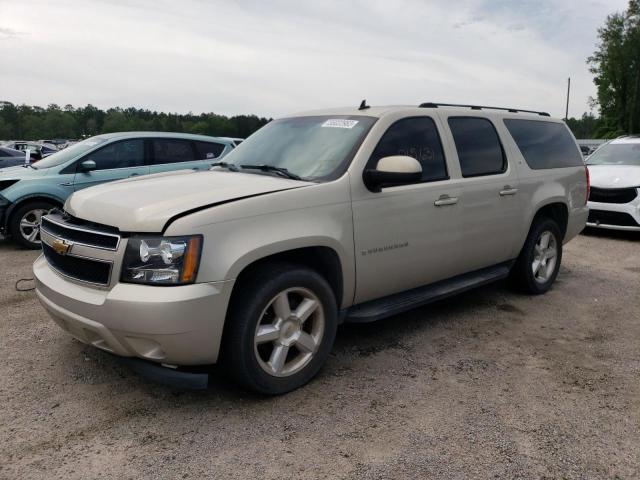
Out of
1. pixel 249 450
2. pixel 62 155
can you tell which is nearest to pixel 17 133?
pixel 62 155

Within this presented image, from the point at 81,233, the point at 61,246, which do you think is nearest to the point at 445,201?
the point at 81,233

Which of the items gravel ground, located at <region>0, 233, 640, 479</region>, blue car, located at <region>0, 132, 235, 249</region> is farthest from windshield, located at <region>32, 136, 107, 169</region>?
gravel ground, located at <region>0, 233, 640, 479</region>

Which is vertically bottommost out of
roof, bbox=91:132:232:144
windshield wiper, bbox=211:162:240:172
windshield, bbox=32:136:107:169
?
windshield wiper, bbox=211:162:240:172

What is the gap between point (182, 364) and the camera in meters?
2.98

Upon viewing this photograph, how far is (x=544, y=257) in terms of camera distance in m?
5.60

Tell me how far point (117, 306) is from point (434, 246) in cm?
235

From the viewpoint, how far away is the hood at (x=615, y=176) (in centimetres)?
869

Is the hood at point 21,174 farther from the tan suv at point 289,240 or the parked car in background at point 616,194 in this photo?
the parked car in background at point 616,194

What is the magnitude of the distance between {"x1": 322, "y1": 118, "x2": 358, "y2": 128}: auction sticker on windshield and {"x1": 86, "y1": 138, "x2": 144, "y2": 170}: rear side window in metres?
5.06

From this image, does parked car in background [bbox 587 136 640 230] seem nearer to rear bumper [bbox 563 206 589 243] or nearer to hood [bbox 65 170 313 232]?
rear bumper [bbox 563 206 589 243]

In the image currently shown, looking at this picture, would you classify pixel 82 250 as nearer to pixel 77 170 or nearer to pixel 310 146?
pixel 310 146

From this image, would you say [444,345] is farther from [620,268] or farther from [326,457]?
[620,268]

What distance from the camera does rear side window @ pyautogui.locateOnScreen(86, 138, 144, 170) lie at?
8141 mm

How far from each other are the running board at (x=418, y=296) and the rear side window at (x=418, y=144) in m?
0.87
